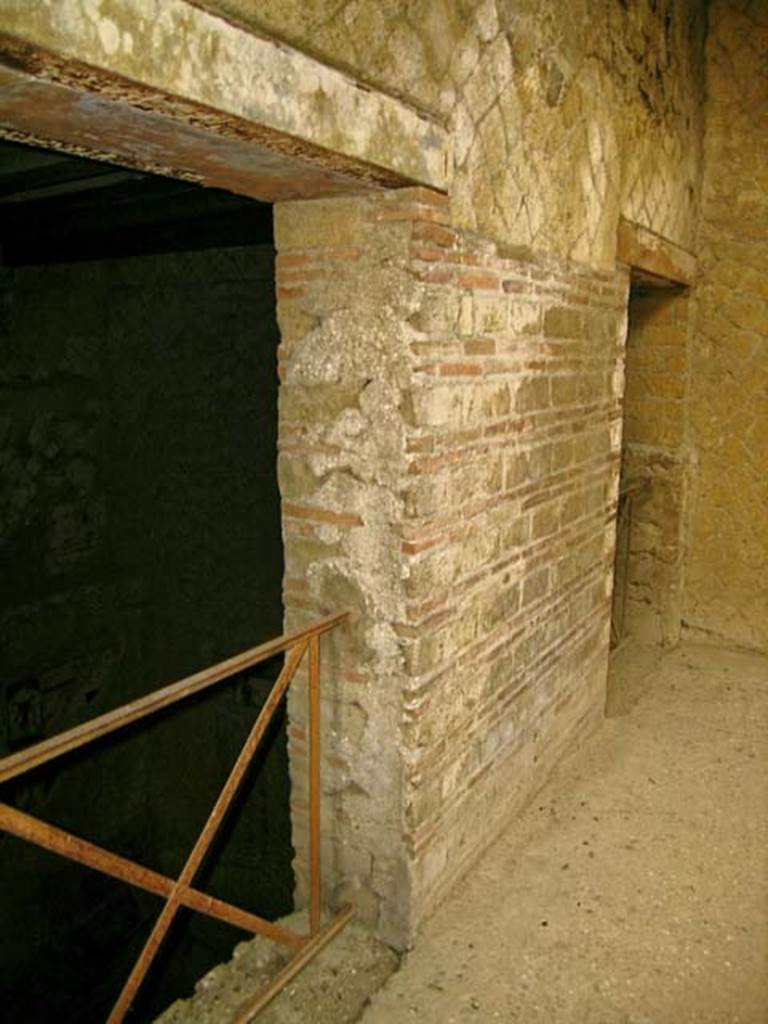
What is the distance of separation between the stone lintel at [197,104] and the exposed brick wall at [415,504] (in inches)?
9.1

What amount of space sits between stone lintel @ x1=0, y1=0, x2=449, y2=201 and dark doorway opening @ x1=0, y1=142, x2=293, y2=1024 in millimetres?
3563

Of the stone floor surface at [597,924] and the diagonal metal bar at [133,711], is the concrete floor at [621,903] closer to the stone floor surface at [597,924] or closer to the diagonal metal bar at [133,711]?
the stone floor surface at [597,924]

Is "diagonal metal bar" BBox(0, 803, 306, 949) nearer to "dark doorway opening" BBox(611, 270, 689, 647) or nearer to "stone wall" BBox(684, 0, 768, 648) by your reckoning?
"dark doorway opening" BBox(611, 270, 689, 647)

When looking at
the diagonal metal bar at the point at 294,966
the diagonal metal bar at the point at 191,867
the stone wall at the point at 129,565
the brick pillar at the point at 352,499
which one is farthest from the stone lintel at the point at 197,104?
the stone wall at the point at 129,565

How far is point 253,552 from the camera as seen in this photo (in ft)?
20.0

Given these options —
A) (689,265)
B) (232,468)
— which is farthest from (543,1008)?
(232,468)

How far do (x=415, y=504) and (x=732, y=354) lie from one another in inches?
132

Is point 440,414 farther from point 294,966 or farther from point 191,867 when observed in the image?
point 294,966

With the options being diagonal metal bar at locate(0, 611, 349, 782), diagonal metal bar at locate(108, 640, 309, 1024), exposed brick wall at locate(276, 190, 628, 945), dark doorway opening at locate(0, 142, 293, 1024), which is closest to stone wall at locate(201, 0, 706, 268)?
exposed brick wall at locate(276, 190, 628, 945)

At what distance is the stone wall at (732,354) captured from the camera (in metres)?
4.66

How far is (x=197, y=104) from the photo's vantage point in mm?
1602

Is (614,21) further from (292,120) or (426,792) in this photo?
(426,792)

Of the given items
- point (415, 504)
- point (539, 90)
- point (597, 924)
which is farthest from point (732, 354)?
point (597, 924)

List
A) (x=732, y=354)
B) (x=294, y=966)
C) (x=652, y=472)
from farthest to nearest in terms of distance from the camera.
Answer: (x=652, y=472)
(x=732, y=354)
(x=294, y=966)
